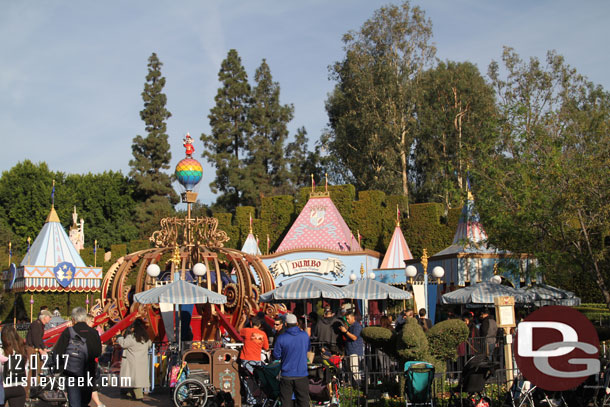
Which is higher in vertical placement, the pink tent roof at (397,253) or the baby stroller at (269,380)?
the pink tent roof at (397,253)

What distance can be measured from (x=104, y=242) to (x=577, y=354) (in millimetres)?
41507

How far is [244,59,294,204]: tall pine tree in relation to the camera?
38.6m

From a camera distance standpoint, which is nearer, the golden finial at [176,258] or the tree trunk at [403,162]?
the golden finial at [176,258]

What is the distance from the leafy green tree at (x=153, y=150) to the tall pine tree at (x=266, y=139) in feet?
20.8

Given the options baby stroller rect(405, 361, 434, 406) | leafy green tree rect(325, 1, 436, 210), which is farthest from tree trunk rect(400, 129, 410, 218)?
baby stroller rect(405, 361, 434, 406)

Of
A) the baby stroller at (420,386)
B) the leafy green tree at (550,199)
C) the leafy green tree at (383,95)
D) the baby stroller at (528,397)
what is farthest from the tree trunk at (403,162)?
the baby stroller at (528,397)

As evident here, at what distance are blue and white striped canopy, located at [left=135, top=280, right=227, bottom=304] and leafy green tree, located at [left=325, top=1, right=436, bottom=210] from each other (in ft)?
64.7

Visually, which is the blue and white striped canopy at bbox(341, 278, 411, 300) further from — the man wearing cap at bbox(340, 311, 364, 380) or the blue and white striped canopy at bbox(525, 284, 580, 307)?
the blue and white striped canopy at bbox(525, 284, 580, 307)

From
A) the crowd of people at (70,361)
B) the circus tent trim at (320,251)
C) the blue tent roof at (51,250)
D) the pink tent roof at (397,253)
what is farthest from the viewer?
the pink tent roof at (397,253)

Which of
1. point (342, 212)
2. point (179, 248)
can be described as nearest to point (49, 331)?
point (179, 248)

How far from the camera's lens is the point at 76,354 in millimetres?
7605

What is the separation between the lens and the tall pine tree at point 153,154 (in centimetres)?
4191

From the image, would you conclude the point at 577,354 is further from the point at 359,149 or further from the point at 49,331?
the point at 359,149

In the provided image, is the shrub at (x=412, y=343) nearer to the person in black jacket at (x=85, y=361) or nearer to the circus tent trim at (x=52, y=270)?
the person in black jacket at (x=85, y=361)
